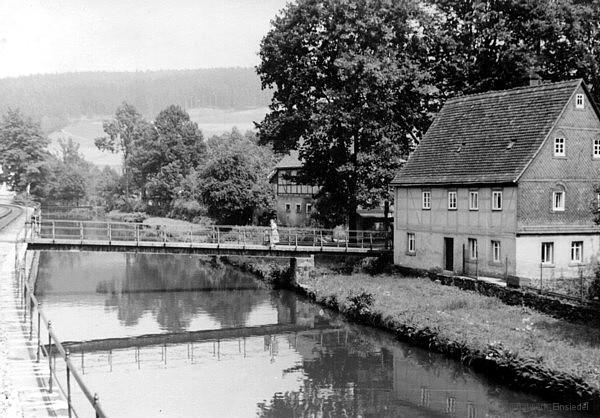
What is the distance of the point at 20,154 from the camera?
99.6 meters

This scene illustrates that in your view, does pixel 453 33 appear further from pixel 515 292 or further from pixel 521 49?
pixel 515 292

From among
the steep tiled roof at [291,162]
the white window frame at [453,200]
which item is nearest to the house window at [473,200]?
the white window frame at [453,200]

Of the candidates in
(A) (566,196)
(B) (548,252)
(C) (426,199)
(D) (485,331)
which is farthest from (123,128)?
(D) (485,331)

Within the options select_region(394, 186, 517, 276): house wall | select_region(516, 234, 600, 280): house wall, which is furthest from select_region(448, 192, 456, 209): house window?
select_region(516, 234, 600, 280): house wall

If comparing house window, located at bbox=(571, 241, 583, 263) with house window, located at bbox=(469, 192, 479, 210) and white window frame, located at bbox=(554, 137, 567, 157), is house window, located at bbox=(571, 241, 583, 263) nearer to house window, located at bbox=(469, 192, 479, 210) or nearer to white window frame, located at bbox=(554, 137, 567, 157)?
white window frame, located at bbox=(554, 137, 567, 157)

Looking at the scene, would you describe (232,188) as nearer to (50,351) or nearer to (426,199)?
(426,199)

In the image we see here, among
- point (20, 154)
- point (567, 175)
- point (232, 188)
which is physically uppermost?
point (20, 154)

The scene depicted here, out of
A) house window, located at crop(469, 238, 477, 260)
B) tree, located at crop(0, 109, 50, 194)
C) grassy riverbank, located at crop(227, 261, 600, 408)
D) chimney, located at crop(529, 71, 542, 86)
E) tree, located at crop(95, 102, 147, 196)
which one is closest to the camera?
grassy riverbank, located at crop(227, 261, 600, 408)

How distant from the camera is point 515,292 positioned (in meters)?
28.2

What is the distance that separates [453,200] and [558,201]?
4.93m

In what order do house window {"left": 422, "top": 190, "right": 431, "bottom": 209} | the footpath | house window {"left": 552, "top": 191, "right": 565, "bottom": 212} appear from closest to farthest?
the footpath, house window {"left": 552, "top": 191, "right": 565, "bottom": 212}, house window {"left": 422, "top": 190, "right": 431, "bottom": 209}

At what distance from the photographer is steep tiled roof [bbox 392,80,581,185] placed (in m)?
31.6

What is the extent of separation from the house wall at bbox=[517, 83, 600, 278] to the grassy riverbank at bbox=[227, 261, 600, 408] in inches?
146

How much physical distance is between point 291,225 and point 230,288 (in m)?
25.1
